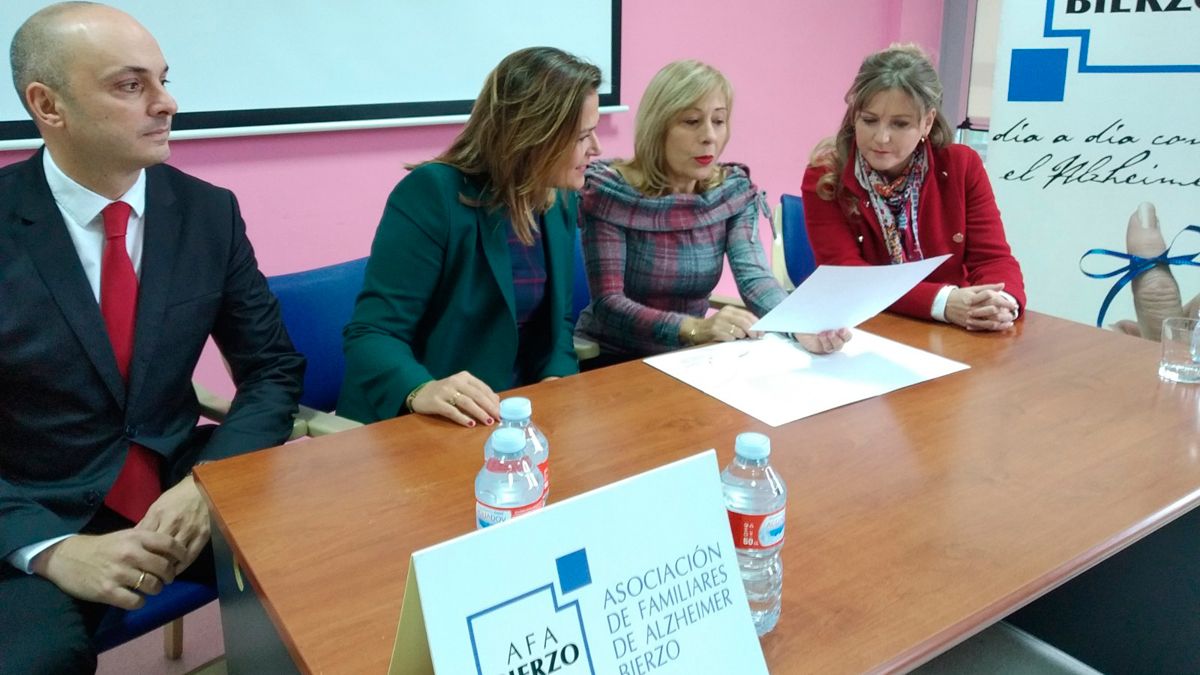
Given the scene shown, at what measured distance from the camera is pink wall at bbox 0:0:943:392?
8.15ft

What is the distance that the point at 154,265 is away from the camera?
1.49 m

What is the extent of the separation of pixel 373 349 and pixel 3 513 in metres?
0.60

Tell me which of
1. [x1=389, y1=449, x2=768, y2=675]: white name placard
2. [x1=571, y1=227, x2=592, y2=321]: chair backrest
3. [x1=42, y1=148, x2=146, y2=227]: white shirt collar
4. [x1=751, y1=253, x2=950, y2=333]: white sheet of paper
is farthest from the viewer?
[x1=571, y1=227, x2=592, y2=321]: chair backrest

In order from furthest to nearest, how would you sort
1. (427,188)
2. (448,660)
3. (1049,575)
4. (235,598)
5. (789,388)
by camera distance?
(427,188), (789,388), (235,598), (1049,575), (448,660)

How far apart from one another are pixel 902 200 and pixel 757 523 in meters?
1.38

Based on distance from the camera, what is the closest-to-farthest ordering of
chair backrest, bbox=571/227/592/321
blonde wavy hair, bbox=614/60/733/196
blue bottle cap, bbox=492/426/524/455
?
blue bottle cap, bbox=492/426/524/455, blonde wavy hair, bbox=614/60/733/196, chair backrest, bbox=571/227/592/321

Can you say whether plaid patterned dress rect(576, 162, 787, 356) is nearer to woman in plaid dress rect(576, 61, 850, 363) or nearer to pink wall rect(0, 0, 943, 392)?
woman in plaid dress rect(576, 61, 850, 363)

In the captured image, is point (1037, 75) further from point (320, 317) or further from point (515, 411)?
point (515, 411)

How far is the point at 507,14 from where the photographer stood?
9.07ft

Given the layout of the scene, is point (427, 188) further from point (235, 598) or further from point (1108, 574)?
point (1108, 574)

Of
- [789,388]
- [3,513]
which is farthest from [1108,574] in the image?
[3,513]

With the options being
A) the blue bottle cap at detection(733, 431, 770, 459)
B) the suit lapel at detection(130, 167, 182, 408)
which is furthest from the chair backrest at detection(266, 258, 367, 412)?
the blue bottle cap at detection(733, 431, 770, 459)

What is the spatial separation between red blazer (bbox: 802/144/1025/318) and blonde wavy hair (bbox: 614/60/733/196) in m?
0.33

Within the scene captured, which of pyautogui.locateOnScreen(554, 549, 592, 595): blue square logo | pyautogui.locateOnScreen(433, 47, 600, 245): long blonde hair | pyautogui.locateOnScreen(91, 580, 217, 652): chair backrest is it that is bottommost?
pyautogui.locateOnScreen(91, 580, 217, 652): chair backrest
